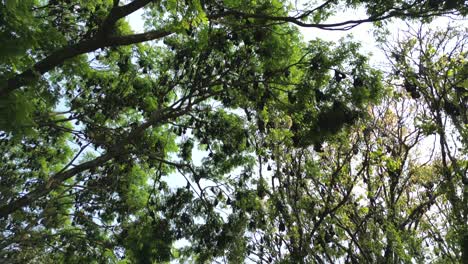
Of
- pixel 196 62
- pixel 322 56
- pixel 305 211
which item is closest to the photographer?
pixel 322 56

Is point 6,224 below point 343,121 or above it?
above

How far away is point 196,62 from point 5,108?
395cm

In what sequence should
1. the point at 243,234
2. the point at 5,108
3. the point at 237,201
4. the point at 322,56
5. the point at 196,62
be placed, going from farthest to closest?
1. the point at 243,234
2. the point at 237,201
3. the point at 196,62
4. the point at 322,56
5. the point at 5,108

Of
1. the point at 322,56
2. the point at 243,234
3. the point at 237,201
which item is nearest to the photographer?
the point at 322,56

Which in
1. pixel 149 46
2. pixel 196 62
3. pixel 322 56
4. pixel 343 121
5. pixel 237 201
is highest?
pixel 149 46

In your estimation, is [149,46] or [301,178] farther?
[301,178]

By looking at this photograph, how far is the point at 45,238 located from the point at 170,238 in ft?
13.0

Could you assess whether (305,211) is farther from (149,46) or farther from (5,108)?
(5,108)

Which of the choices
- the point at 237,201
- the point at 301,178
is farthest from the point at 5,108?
the point at 301,178

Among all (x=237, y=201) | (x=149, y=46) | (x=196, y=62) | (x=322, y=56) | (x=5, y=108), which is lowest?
(x=5, y=108)

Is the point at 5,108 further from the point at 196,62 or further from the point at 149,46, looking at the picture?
the point at 149,46

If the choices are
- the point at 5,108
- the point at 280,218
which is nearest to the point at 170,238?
the point at 280,218

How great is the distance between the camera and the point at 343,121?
608 cm

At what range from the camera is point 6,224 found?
11.0 m
